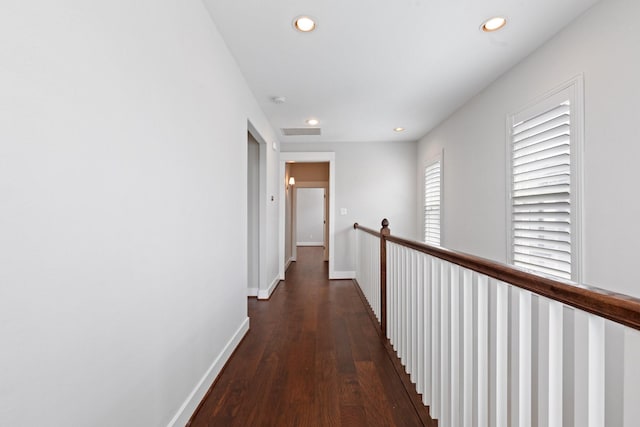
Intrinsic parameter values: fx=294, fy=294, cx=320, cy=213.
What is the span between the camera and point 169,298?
1353 millimetres

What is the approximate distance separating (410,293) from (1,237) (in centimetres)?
174

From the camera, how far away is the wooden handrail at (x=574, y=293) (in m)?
0.51

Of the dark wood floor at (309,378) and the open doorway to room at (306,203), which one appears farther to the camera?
the open doorway to room at (306,203)

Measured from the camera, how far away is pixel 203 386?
1711mm

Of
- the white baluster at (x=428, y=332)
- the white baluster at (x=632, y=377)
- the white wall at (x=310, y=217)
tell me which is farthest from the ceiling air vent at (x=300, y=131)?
the white wall at (x=310, y=217)

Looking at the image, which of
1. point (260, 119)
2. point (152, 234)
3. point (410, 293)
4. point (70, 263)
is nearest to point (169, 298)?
point (152, 234)

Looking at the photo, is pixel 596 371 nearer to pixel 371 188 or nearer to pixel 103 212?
pixel 103 212

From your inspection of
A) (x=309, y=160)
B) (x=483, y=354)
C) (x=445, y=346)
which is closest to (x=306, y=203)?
(x=309, y=160)

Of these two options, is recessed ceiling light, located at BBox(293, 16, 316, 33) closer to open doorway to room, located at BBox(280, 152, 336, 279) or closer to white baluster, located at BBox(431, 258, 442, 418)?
white baluster, located at BBox(431, 258, 442, 418)

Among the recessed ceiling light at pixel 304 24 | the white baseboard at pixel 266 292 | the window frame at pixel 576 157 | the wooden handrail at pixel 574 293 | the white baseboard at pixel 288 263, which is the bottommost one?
the white baseboard at pixel 288 263

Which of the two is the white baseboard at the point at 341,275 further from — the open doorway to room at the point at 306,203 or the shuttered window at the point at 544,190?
the shuttered window at the point at 544,190

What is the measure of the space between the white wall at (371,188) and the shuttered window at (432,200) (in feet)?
1.32

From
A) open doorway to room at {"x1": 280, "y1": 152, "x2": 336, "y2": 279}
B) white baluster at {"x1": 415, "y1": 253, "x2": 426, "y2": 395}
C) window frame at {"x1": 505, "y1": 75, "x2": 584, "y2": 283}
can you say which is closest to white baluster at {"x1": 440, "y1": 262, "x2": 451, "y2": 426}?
white baluster at {"x1": 415, "y1": 253, "x2": 426, "y2": 395}

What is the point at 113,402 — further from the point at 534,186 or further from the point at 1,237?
the point at 534,186
